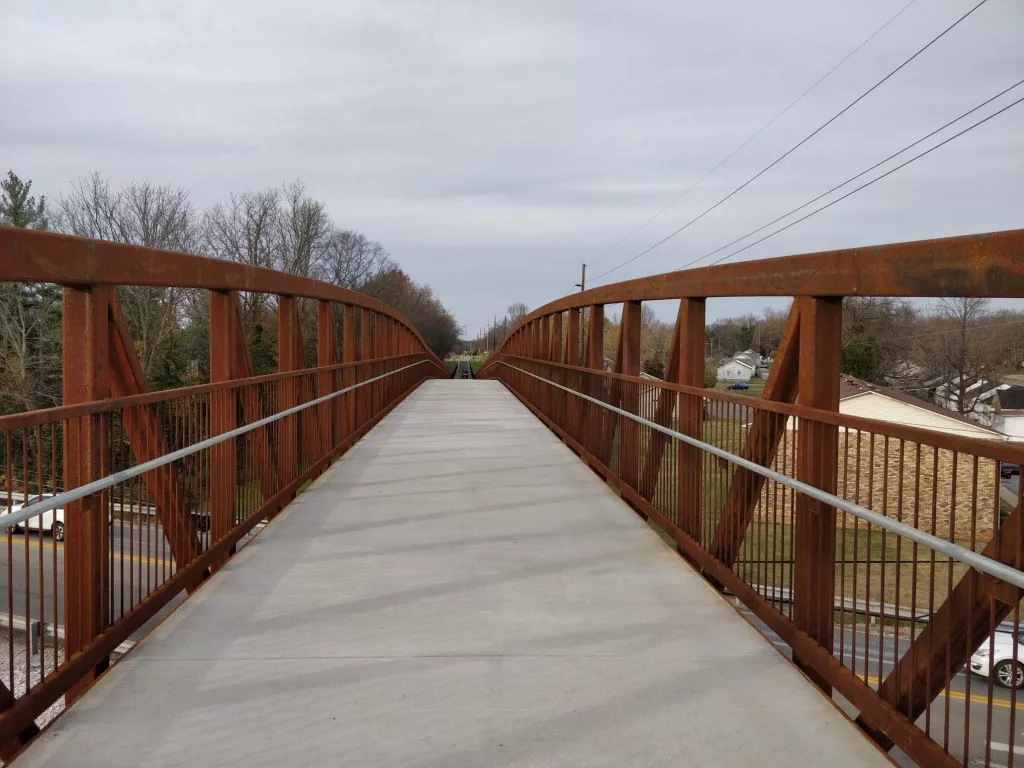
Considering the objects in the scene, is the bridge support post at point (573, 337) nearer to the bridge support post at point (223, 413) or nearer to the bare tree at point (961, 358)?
the bare tree at point (961, 358)

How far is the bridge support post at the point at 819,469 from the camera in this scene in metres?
3.13

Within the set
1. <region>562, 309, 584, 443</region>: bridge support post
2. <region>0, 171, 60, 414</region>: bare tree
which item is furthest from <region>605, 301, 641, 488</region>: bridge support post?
<region>0, 171, 60, 414</region>: bare tree

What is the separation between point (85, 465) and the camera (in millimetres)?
3033

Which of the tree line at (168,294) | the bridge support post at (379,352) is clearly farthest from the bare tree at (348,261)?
the bridge support post at (379,352)

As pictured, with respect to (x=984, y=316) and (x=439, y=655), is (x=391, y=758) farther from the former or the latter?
(x=984, y=316)

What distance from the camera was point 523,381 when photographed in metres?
17.5

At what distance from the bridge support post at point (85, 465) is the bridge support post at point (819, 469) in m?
2.54

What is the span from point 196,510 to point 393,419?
333 inches

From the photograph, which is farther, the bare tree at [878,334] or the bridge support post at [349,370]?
the bridge support post at [349,370]

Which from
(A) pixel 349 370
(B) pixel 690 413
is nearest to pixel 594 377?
(A) pixel 349 370

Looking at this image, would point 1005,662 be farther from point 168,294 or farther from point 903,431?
point 168,294

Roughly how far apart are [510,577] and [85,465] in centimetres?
211

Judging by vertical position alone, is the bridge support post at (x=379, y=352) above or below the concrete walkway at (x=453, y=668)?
above

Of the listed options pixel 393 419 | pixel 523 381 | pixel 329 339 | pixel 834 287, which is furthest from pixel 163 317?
pixel 834 287
